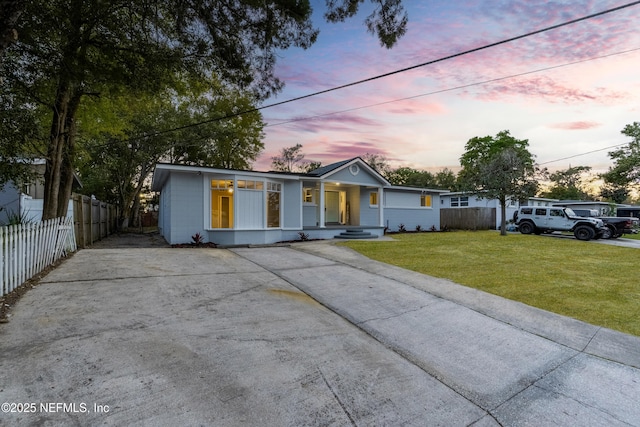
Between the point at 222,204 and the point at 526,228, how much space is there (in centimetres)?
1734

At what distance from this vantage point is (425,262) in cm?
885

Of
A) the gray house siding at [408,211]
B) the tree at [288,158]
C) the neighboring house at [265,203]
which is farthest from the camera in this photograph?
the tree at [288,158]

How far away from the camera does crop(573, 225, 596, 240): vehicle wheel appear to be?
49.7 ft

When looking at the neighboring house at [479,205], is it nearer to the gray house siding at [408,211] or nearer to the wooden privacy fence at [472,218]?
the wooden privacy fence at [472,218]

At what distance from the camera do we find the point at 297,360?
311 centimetres

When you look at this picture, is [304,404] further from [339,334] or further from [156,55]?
[156,55]

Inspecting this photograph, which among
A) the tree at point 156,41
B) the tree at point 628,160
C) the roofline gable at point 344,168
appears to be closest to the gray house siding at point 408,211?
the roofline gable at point 344,168

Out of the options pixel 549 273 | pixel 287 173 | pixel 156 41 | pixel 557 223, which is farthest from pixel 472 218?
pixel 156 41

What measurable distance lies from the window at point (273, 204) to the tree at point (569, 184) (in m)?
52.0

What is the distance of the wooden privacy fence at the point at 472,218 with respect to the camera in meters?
23.5

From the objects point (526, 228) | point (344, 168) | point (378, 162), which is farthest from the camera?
point (378, 162)

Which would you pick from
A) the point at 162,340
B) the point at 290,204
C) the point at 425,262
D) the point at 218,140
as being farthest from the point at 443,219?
the point at 162,340

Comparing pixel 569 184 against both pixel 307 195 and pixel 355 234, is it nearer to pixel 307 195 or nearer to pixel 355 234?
pixel 355 234

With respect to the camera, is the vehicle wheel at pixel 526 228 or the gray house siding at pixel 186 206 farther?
the vehicle wheel at pixel 526 228
